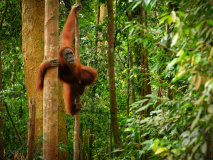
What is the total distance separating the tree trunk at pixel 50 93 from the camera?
233cm

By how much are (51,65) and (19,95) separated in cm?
302

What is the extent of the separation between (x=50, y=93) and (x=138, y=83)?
1.90 metres

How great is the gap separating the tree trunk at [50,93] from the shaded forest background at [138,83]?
2.20 feet

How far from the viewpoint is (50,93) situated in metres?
2.35

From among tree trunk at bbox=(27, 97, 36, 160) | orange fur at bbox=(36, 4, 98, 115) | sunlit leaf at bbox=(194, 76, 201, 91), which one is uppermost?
orange fur at bbox=(36, 4, 98, 115)

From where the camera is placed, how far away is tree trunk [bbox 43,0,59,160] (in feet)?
7.64

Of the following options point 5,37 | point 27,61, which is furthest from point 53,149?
point 5,37

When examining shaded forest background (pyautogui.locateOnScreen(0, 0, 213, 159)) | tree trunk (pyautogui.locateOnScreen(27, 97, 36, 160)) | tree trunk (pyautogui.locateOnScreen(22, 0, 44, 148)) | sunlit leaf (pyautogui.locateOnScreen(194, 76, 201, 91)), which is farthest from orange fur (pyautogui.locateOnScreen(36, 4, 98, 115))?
sunlit leaf (pyautogui.locateOnScreen(194, 76, 201, 91))

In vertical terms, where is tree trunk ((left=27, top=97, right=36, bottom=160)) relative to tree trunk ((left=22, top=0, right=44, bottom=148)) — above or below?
→ below

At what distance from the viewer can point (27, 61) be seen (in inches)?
167

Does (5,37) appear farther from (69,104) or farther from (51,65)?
(51,65)

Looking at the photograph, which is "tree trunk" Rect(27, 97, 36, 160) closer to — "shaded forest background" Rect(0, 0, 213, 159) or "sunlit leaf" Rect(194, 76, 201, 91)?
"shaded forest background" Rect(0, 0, 213, 159)

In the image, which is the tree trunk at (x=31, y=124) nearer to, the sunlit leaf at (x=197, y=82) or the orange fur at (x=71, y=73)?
the orange fur at (x=71, y=73)

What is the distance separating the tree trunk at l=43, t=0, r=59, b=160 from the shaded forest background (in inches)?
26.4
